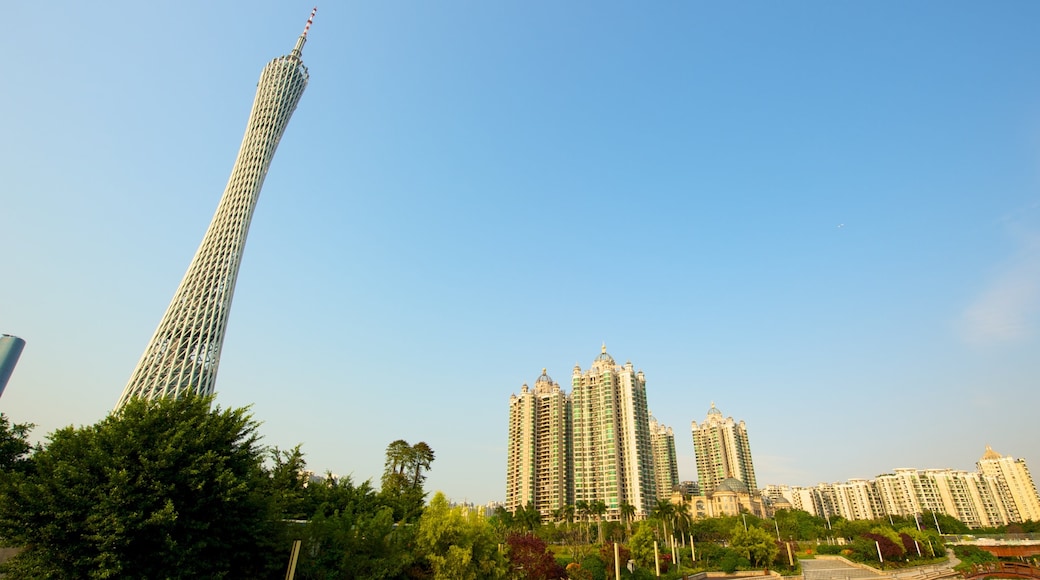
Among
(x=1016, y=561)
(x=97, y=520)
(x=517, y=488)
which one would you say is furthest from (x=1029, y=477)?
Result: (x=97, y=520)

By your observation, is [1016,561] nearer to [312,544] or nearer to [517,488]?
[312,544]

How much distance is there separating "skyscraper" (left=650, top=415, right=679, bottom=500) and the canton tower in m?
132

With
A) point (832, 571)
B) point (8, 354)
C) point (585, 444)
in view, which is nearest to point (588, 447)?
point (585, 444)

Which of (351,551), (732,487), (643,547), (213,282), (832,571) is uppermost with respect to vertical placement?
(213,282)

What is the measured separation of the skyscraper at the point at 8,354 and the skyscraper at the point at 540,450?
101 m

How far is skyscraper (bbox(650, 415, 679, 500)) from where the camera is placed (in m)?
150

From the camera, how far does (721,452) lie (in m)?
148

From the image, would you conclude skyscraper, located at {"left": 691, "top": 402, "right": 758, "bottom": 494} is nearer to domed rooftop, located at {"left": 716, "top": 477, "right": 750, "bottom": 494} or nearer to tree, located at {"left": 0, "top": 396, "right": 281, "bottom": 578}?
domed rooftop, located at {"left": 716, "top": 477, "right": 750, "bottom": 494}

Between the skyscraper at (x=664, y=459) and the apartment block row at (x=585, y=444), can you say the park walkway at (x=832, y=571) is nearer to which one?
the apartment block row at (x=585, y=444)

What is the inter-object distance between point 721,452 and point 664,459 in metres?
17.0

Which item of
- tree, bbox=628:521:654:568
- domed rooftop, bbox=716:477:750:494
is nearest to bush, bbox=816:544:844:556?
tree, bbox=628:521:654:568

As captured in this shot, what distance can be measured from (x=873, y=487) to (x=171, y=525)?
195547mm

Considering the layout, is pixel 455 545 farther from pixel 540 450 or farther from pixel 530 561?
Result: pixel 540 450

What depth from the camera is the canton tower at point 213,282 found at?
40.4 meters
